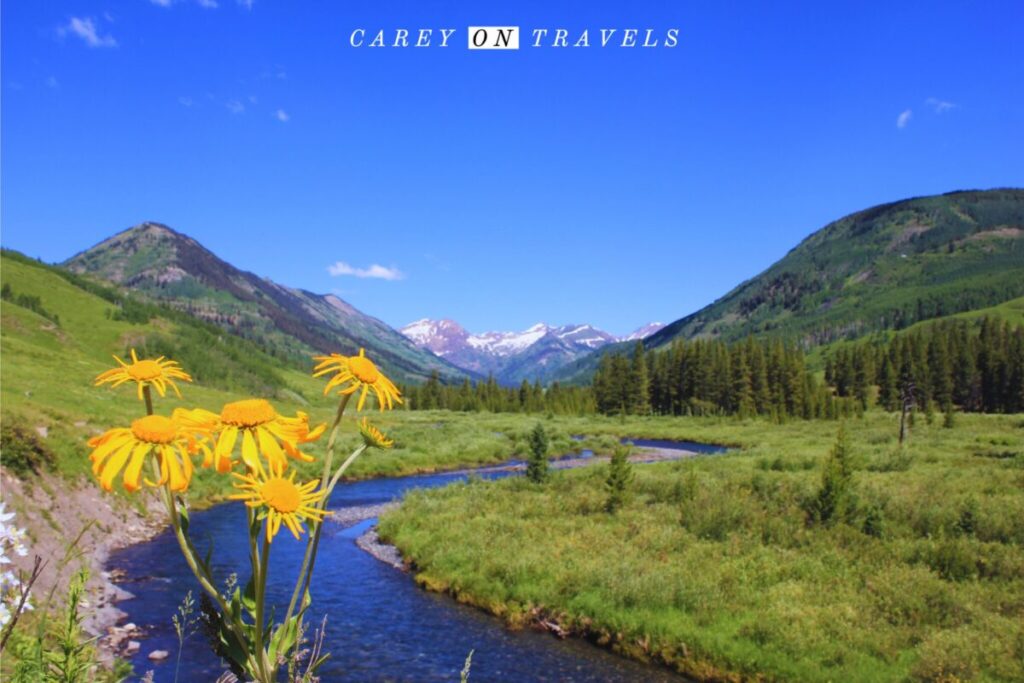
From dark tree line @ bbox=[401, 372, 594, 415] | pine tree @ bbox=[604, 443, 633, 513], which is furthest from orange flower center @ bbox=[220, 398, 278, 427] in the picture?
dark tree line @ bbox=[401, 372, 594, 415]

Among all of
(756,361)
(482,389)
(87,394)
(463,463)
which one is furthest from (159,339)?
(756,361)

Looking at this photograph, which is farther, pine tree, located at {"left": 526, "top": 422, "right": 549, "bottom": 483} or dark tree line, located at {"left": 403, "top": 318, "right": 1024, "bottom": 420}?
dark tree line, located at {"left": 403, "top": 318, "right": 1024, "bottom": 420}

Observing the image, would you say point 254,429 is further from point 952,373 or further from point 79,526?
point 952,373

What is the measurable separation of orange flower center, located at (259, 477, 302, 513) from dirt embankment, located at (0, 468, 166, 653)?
64.2 ft

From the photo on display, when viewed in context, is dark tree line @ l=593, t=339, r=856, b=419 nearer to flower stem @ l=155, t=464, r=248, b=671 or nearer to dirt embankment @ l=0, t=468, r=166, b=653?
dirt embankment @ l=0, t=468, r=166, b=653

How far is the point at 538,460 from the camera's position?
38.8m

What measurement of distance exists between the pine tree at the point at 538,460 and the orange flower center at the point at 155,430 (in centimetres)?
3590

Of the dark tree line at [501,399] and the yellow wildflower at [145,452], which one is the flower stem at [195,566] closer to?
the yellow wildflower at [145,452]

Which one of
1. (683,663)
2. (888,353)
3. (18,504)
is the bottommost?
(683,663)

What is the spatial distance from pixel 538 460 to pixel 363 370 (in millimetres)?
36807

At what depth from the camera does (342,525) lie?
3525 cm

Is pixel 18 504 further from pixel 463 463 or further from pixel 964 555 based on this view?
pixel 463 463

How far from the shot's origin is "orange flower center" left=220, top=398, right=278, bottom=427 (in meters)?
2.39

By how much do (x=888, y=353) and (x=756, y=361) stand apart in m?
42.7
